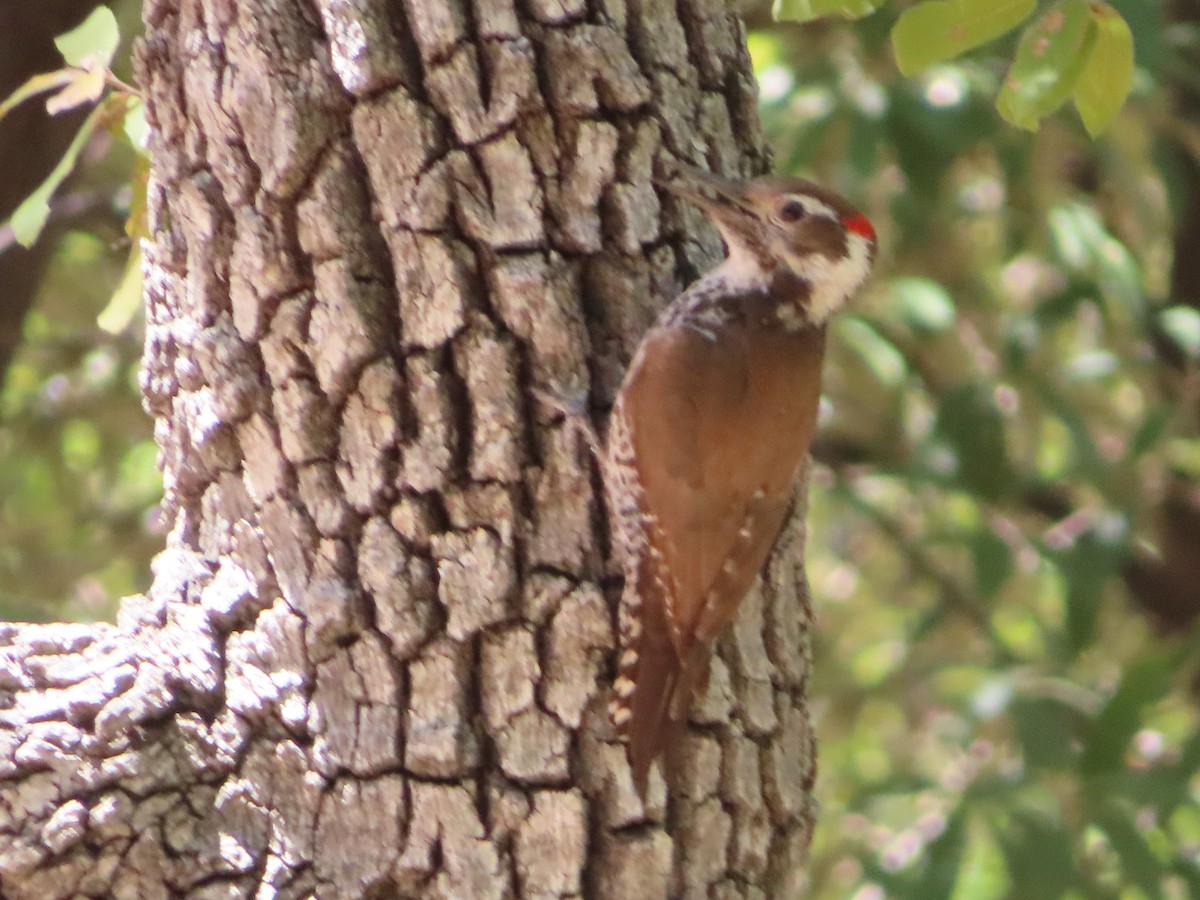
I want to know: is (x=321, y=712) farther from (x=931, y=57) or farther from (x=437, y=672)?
(x=931, y=57)

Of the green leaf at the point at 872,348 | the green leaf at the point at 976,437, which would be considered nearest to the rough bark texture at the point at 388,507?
the green leaf at the point at 872,348

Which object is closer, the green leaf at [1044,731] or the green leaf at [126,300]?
the green leaf at [126,300]

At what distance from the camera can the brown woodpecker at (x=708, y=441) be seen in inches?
92.7

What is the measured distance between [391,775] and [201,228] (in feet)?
2.86

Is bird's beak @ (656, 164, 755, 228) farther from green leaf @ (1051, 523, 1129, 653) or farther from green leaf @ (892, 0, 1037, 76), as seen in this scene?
green leaf @ (1051, 523, 1129, 653)

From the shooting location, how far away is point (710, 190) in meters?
2.50

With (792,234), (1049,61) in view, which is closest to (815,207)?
(792,234)

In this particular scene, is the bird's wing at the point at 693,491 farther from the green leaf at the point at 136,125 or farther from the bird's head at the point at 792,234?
the green leaf at the point at 136,125

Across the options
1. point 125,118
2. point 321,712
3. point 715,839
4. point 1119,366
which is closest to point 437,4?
point 125,118

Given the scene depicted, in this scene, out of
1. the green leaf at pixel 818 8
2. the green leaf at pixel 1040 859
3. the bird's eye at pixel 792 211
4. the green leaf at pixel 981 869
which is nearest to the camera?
the green leaf at pixel 818 8

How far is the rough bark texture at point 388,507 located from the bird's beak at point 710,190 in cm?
12

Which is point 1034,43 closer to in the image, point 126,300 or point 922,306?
point 126,300

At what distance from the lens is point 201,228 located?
237 cm

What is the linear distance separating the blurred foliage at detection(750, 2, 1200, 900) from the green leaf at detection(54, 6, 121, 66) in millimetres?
2013
